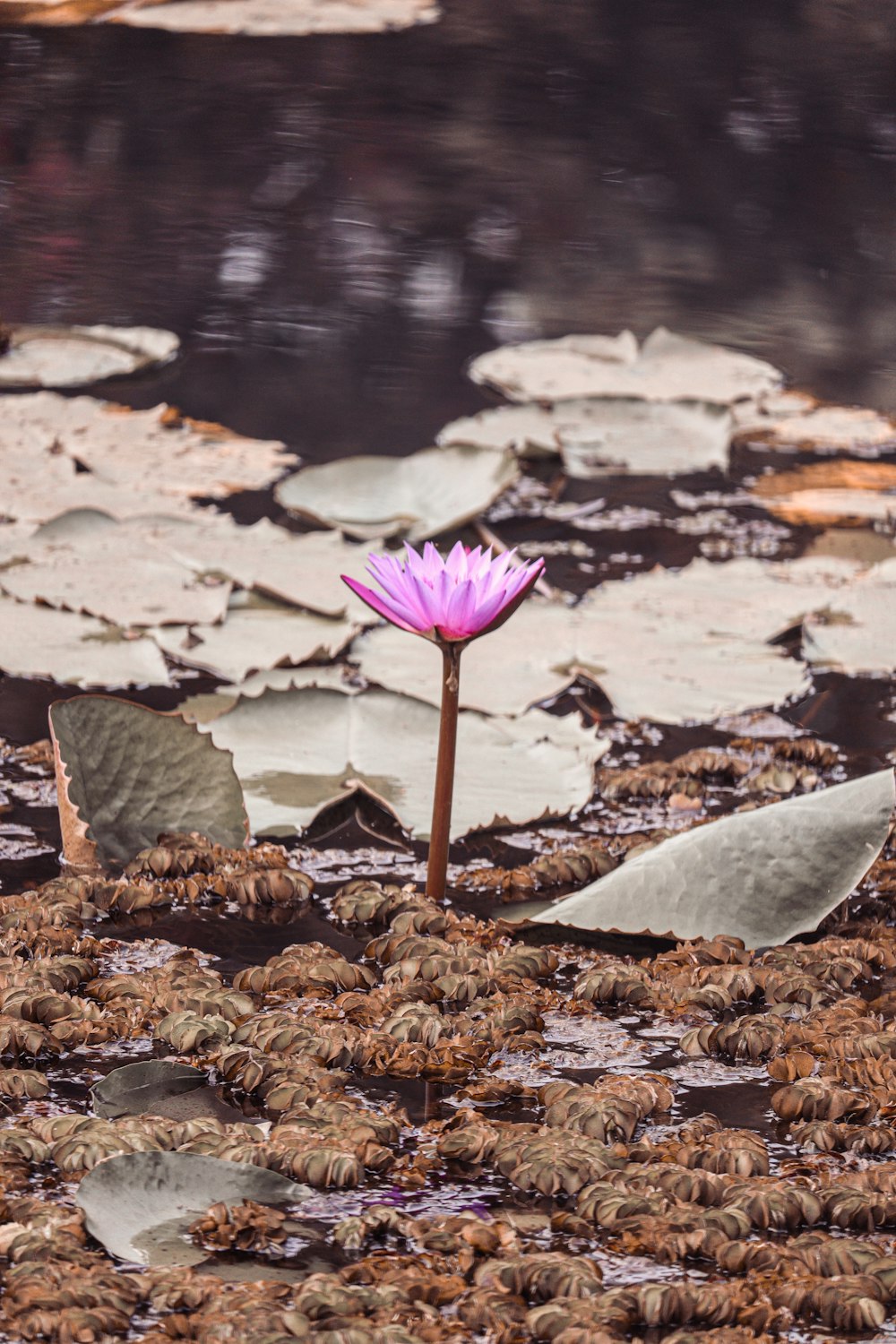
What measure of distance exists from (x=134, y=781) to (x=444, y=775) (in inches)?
10.6

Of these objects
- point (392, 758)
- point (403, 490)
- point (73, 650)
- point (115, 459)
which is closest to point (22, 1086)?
point (392, 758)

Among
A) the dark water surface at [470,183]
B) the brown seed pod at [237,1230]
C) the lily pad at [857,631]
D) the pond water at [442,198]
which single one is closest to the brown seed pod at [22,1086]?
the brown seed pod at [237,1230]

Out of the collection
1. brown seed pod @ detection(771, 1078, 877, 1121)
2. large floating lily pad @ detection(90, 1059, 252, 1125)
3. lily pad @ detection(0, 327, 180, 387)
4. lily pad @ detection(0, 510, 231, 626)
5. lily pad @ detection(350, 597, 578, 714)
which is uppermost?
lily pad @ detection(0, 327, 180, 387)

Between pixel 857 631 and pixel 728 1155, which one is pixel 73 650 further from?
pixel 728 1155

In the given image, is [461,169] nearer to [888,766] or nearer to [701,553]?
[701,553]

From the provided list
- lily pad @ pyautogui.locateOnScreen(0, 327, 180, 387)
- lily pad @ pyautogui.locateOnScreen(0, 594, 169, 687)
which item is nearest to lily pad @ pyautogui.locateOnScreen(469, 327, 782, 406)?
lily pad @ pyautogui.locateOnScreen(0, 327, 180, 387)

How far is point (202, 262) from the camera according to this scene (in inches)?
118

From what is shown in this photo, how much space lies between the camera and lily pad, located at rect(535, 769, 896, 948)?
100cm

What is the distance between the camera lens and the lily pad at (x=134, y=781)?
108 centimetres

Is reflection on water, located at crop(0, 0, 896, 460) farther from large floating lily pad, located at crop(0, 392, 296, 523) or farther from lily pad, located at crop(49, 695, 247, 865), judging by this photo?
lily pad, located at crop(49, 695, 247, 865)

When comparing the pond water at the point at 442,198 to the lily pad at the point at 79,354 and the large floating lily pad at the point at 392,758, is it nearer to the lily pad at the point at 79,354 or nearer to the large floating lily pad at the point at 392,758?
the lily pad at the point at 79,354

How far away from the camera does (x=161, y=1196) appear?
2.25 feet

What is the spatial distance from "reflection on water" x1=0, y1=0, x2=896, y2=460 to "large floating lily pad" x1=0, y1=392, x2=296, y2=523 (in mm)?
526

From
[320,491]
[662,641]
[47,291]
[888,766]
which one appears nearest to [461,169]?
[47,291]
